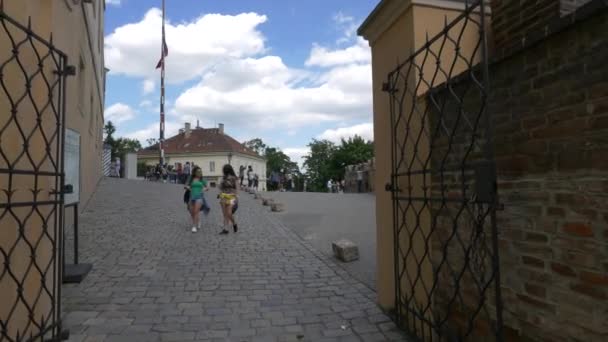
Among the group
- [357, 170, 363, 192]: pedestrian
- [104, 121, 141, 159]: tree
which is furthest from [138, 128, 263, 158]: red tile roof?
[357, 170, 363, 192]: pedestrian

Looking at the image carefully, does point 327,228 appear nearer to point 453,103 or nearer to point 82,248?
point 82,248

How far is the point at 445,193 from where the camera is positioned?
11.3ft

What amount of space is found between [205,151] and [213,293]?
191 feet

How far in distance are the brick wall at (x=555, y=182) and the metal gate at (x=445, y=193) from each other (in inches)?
6.8

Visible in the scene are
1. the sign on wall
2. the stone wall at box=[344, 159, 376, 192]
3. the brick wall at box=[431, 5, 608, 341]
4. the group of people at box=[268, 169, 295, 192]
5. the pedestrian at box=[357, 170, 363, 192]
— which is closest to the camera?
the brick wall at box=[431, 5, 608, 341]

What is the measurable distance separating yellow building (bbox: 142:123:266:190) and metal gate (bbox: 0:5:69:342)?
55.6 metres

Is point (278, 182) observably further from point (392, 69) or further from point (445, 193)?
point (445, 193)

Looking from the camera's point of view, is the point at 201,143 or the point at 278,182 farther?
the point at 201,143

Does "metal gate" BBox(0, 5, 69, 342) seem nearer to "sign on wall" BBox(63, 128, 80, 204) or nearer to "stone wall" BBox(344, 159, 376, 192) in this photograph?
"sign on wall" BBox(63, 128, 80, 204)

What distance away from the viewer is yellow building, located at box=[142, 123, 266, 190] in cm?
6081

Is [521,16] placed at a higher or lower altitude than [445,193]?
higher

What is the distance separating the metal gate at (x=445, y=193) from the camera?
108 inches

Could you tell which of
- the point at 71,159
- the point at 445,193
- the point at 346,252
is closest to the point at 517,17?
the point at 445,193

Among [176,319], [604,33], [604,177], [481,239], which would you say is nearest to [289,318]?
[176,319]
